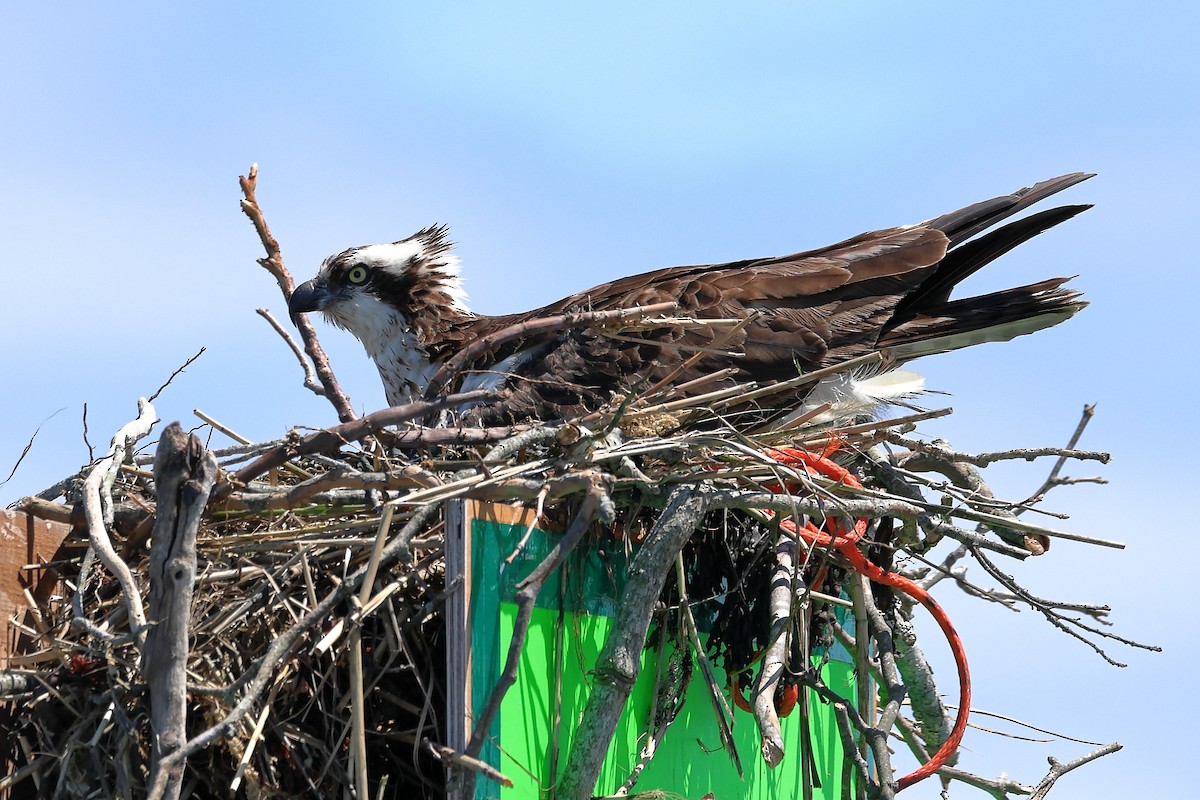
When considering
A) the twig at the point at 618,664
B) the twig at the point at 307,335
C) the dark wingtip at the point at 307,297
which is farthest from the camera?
the dark wingtip at the point at 307,297

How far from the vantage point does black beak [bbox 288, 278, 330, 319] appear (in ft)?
21.0

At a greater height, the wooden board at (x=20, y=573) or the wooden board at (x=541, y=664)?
the wooden board at (x=20, y=573)

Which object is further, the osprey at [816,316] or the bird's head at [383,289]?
the bird's head at [383,289]

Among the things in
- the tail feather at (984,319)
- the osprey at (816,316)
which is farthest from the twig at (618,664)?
the tail feather at (984,319)

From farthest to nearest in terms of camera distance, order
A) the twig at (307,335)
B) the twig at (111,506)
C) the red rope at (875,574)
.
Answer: the twig at (307,335) → the red rope at (875,574) → the twig at (111,506)

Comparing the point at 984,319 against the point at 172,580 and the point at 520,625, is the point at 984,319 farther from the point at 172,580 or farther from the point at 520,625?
the point at 172,580

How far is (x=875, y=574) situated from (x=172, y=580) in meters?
2.13

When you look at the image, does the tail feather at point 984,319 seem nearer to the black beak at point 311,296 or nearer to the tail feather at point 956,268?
the tail feather at point 956,268

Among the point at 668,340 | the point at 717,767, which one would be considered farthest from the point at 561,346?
the point at 717,767

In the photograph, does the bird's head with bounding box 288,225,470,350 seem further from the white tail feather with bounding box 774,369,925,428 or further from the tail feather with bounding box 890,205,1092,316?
the tail feather with bounding box 890,205,1092,316

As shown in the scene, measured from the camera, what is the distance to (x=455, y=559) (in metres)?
3.64

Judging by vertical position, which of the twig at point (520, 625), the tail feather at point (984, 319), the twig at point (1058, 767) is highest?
the tail feather at point (984, 319)

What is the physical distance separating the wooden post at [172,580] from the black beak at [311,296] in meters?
3.14

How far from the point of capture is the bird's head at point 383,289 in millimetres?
6449
